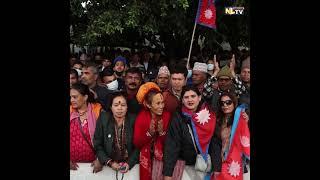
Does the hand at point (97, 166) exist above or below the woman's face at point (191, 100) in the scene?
below

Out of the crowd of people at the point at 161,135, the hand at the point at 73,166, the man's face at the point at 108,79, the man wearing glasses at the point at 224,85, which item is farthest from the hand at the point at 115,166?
the man's face at the point at 108,79

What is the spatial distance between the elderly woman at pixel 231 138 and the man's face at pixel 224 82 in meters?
0.76

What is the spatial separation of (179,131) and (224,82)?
3.88 ft

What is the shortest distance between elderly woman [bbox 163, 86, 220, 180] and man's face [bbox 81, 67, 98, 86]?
56.5 inches

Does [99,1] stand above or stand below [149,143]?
above

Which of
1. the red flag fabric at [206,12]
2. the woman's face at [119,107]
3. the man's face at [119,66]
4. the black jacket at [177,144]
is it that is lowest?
the black jacket at [177,144]

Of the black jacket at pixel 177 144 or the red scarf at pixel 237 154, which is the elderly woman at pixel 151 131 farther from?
the red scarf at pixel 237 154

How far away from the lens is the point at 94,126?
4125 mm

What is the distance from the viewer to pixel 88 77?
512 centimetres

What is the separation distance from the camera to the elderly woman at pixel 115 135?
13.4ft

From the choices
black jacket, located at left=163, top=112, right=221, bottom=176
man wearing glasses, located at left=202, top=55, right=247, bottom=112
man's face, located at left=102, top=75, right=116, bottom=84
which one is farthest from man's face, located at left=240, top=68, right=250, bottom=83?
man's face, located at left=102, top=75, right=116, bottom=84

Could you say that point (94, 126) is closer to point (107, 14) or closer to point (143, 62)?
point (107, 14)

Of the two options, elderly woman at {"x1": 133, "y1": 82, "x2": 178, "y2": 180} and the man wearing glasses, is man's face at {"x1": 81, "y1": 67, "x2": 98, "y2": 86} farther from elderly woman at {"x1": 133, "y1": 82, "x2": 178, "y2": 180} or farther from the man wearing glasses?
the man wearing glasses
